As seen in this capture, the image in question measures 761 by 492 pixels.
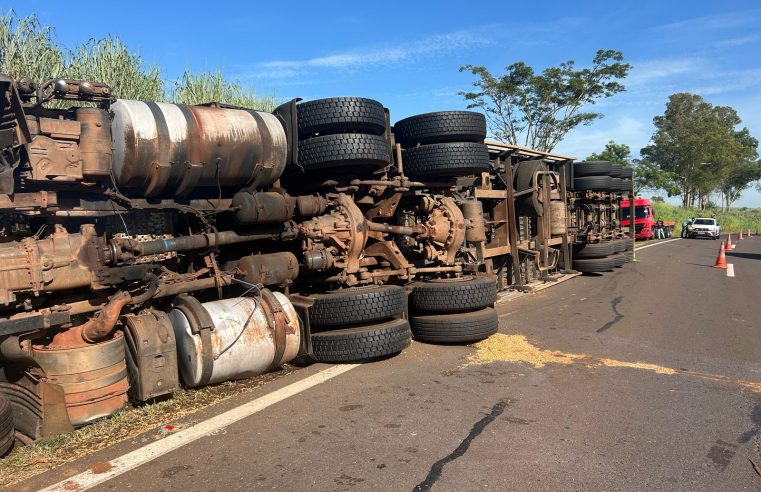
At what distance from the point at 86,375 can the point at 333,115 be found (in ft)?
11.5

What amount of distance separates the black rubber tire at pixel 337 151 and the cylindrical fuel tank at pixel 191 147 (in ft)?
1.32

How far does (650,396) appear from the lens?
4.57 metres

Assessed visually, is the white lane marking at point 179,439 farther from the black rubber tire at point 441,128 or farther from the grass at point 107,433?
the black rubber tire at point 441,128

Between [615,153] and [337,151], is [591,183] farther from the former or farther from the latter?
[615,153]

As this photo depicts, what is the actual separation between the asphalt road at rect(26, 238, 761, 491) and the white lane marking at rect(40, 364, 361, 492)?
77 mm

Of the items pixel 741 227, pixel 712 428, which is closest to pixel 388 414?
pixel 712 428

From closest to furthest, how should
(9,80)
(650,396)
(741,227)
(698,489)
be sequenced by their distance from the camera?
(698,489) → (9,80) → (650,396) → (741,227)

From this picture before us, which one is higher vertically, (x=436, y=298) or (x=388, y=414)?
(x=436, y=298)

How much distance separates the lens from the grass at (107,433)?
3309 mm

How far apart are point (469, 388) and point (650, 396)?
1510mm

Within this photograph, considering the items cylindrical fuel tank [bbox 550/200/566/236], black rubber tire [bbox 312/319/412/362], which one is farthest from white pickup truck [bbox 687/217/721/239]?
black rubber tire [bbox 312/319/412/362]

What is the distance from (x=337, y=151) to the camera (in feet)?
19.4

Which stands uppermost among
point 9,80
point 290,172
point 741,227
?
point 9,80

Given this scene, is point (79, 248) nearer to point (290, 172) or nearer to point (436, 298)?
point (290, 172)
